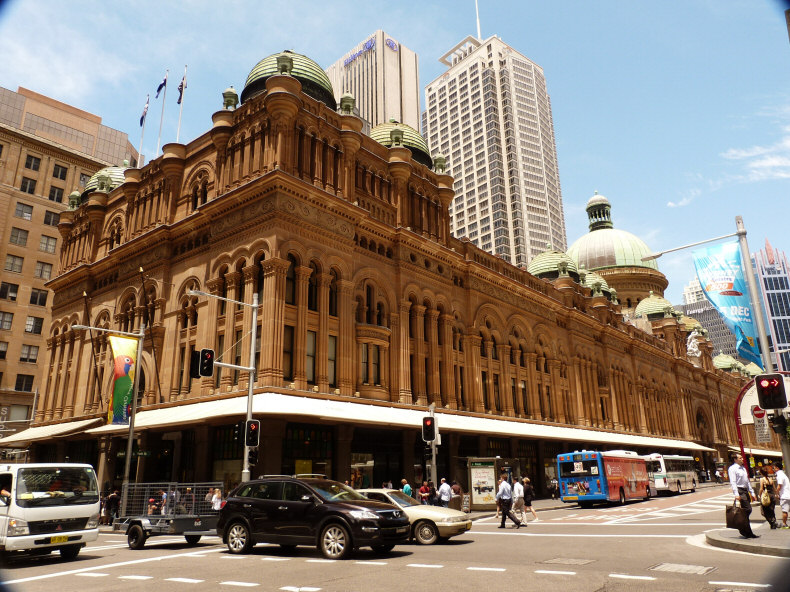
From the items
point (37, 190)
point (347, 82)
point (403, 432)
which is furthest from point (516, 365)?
point (347, 82)

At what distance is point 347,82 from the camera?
163750 millimetres

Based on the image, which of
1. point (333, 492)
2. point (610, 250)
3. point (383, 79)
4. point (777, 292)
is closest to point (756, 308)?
point (333, 492)

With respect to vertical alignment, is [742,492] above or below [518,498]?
above

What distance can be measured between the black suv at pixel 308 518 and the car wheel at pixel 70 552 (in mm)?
3673

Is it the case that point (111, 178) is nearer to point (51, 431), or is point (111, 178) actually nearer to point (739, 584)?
point (51, 431)

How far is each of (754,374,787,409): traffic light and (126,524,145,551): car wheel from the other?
1749cm

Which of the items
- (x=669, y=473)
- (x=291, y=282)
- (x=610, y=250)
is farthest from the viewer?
(x=610, y=250)

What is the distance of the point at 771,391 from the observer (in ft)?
48.7

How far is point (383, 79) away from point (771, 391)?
15084cm

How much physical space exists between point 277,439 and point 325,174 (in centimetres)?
1544

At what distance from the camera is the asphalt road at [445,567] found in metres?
10.1

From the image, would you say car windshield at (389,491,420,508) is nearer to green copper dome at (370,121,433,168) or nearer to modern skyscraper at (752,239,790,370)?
green copper dome at (370,121,433,168)

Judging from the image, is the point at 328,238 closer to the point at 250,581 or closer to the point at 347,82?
the point at 250,581

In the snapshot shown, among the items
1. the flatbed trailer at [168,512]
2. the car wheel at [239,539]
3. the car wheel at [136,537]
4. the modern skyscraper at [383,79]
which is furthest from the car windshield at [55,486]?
the modern skyscraper at [383,79]
